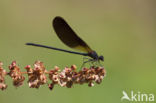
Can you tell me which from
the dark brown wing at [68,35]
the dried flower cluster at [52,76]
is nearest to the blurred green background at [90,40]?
the dark brown wing at [68,35]

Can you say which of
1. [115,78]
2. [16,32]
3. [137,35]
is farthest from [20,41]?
[137,35]

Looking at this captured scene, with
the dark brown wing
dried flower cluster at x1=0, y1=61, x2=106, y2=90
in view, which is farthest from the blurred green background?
dried flower cluster at x1=0, y1=61, x2=106, y2=90

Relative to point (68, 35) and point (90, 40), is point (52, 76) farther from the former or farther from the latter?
point (90, 40)

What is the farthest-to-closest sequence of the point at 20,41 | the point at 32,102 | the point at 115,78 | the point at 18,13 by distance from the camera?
the point at 18,13 → the point at 20,41 → the point at 115,78 → the point at 32,102

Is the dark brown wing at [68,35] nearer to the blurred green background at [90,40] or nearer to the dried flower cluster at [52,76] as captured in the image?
the dried flower cluster at [52,76]

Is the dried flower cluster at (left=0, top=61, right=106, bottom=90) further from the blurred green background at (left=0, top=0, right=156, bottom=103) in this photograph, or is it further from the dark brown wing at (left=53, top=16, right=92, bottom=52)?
the blurred green background at (left=0, top=0, right=156, bottom=103)

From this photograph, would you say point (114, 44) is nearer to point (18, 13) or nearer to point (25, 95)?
point (18, 13)

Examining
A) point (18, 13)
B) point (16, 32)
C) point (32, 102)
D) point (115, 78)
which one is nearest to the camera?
point (32, 102)

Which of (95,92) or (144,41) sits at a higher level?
(144,41)
